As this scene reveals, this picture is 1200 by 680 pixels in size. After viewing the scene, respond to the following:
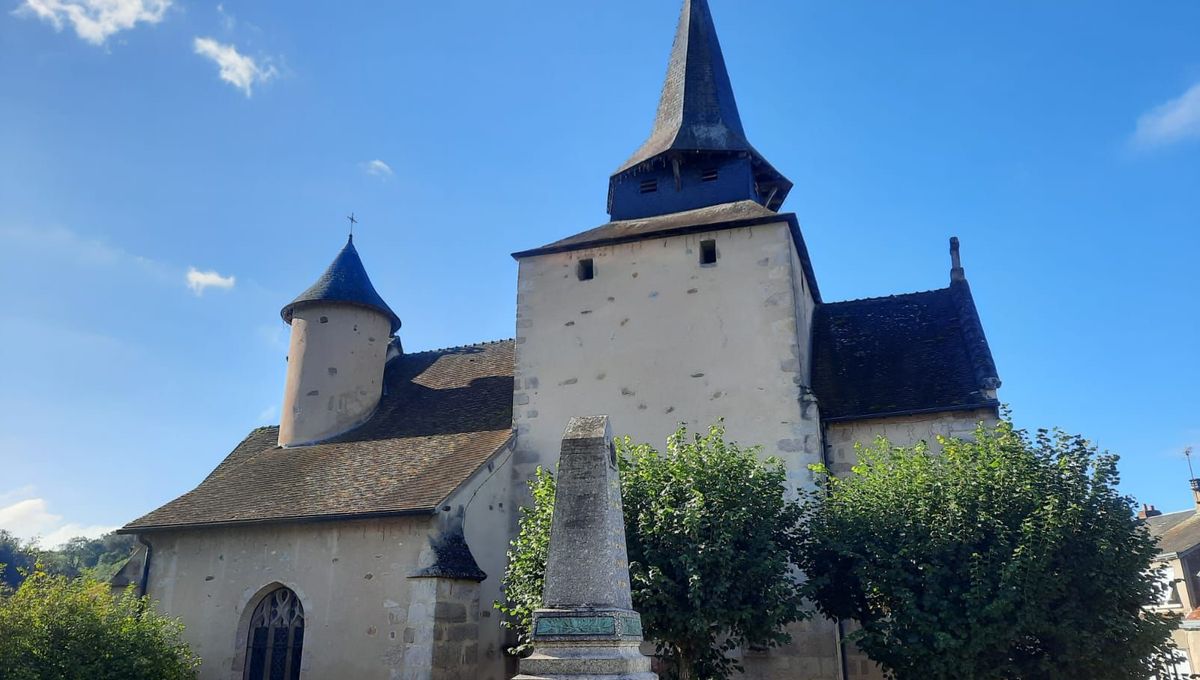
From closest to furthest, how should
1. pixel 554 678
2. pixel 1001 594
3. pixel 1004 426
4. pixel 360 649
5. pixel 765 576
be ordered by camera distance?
1. pixel 554 678
2. pixel 1001 594
3. pixel 765 576
4. pixel 1004 426
5. pixel 360 649

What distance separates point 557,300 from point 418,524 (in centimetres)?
535

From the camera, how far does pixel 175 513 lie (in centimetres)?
1653

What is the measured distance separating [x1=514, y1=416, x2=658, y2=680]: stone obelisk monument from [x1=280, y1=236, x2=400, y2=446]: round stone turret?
1295 centimetres

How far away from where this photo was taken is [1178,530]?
35438 mm

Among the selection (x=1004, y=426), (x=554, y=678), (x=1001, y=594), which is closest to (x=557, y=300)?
(x=1004, y=426)

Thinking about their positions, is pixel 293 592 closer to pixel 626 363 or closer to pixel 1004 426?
pixel 626 363

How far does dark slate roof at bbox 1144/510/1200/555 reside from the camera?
105 ft

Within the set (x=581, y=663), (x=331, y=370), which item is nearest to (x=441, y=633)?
(x=581, y=663)

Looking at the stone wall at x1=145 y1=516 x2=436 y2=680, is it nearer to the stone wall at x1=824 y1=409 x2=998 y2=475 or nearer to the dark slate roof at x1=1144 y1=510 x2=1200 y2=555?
the stone wall at x1=824 y1=409 x2=998 y2=475

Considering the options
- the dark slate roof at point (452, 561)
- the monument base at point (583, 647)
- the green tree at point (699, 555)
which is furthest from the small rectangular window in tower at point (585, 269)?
the monument base at point (583, 647)

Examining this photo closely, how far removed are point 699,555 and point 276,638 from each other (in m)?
8.70

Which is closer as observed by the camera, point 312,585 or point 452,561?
point 452,561

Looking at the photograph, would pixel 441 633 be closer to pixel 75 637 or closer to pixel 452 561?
pixel 452 561

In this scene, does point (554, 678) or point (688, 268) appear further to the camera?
point (688, 268)
